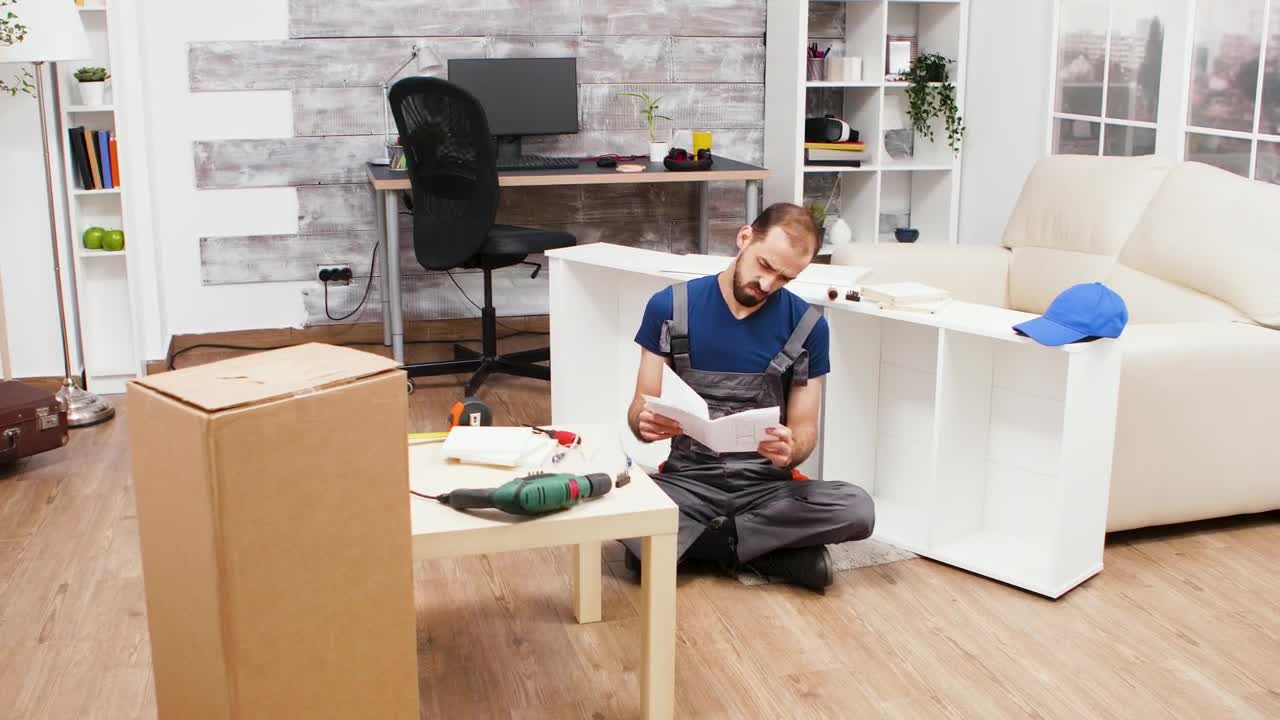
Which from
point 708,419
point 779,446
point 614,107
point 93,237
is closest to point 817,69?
point 614,107

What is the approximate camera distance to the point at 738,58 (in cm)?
554

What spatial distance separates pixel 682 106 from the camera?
5523 mm

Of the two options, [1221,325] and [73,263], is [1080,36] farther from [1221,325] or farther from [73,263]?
[73,263]

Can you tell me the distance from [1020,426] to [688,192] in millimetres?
2920

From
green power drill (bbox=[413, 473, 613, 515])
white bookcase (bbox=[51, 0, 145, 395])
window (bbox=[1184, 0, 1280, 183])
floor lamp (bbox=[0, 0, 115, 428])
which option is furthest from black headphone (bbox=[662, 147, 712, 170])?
green power drill (bbox=[413, 473, 613, 515])

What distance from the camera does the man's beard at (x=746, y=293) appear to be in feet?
8.77

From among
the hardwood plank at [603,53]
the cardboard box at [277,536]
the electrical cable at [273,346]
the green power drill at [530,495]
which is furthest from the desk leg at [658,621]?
the hardwood plank at [603,53]

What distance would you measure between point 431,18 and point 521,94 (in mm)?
498

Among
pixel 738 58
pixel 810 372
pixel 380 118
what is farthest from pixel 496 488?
pixel 738 58

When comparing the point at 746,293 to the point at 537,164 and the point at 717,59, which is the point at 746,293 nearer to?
the point at 537,164

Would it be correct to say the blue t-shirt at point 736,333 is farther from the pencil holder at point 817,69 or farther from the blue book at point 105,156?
the pencil holder at point 817,69

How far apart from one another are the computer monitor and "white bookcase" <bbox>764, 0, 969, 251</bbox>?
36.3 inches

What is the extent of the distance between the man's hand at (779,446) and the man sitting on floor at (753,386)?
0.24ft

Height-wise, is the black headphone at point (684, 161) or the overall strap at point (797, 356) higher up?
the black headphone at point (684, 161)
